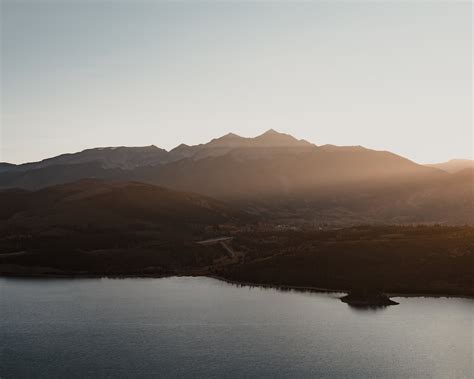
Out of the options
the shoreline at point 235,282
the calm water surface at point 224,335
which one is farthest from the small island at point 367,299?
the shoreline at point 235,282

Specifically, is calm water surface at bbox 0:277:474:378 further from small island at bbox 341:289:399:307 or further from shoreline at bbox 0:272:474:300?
shoreline at bbox 0:272:474:300

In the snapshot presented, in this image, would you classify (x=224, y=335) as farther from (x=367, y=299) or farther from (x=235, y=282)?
(x=235, y=282)

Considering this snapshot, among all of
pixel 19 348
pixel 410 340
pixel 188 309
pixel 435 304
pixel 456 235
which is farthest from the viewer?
pixel 456 235

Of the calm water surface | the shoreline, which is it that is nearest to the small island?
the calm water surface

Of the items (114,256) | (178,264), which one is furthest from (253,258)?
(114,256)

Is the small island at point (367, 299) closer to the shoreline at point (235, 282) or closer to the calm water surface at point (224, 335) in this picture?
the calm water surface at point (224, 335)

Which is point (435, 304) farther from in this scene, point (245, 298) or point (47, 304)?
point (47, 304)

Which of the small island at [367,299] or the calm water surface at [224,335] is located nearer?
the calm water surface at [224,335]
